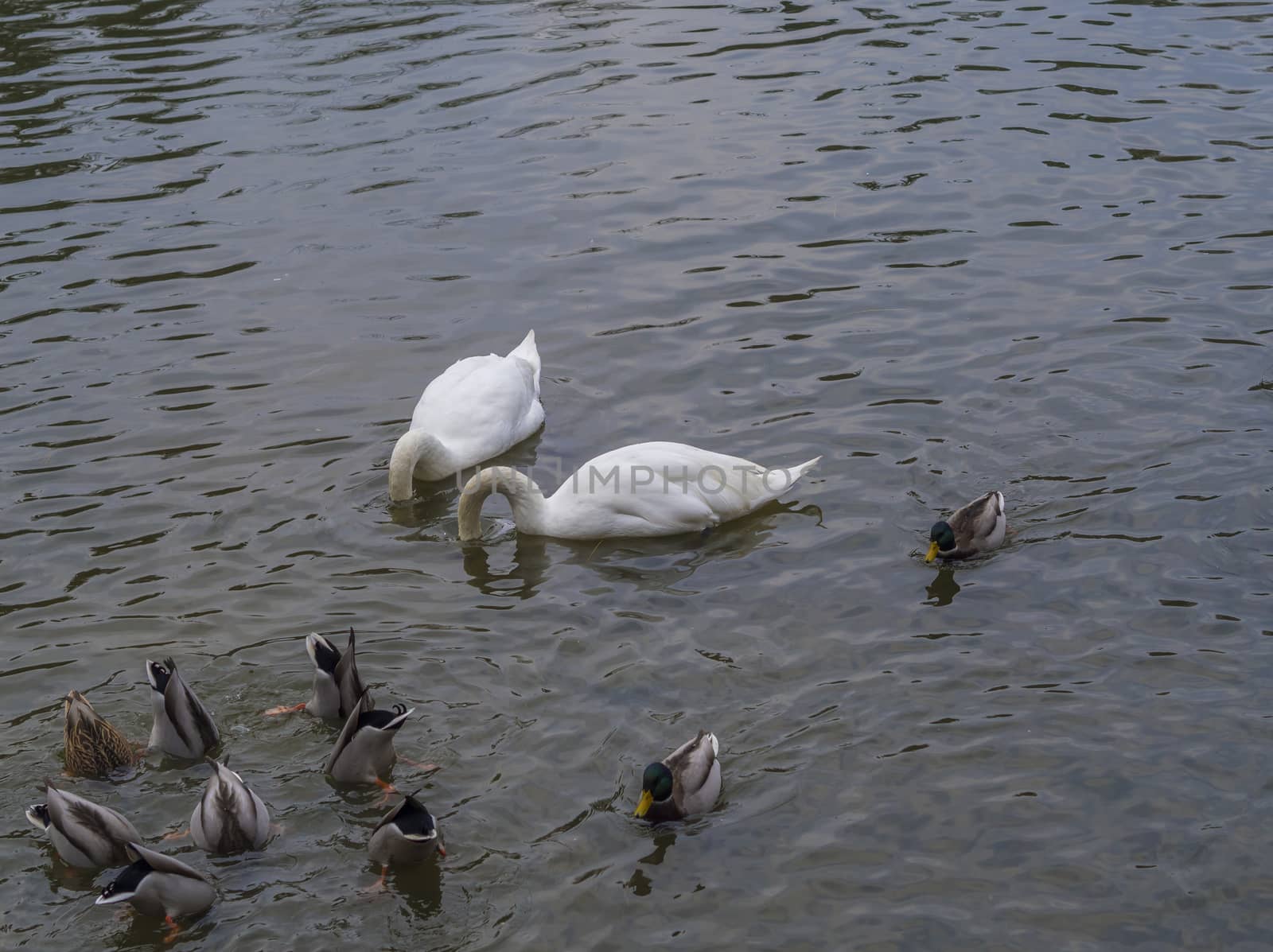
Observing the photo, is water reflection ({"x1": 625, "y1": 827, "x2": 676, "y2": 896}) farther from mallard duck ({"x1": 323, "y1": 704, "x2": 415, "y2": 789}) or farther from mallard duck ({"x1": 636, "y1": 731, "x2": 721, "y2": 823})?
mallard duck ({"x1": 323, "y1": 704, "x2": 415, "y2": 789})

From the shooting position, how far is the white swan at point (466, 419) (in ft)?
31.6

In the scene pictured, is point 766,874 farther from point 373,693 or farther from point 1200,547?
point 1200,547

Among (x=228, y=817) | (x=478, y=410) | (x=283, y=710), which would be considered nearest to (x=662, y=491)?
(x=478, y=410)

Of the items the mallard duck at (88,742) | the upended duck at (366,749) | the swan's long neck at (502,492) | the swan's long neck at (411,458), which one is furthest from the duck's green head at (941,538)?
the mallard duck at (88,742)

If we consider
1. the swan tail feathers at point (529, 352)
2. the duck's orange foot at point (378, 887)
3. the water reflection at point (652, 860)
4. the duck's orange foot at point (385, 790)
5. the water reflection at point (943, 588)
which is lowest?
the water reflection at point (652, 860)

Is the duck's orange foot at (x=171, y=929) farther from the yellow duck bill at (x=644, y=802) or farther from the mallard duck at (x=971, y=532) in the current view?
the mallard duck at (x=971, y=532)

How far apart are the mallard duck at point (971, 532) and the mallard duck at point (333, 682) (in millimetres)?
3486

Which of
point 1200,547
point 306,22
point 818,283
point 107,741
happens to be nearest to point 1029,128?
point 818,283

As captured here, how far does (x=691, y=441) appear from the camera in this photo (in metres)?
10.0

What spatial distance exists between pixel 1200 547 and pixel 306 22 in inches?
591

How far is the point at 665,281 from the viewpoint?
1237 centimetres

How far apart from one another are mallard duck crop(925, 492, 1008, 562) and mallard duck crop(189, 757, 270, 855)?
420 centimetres

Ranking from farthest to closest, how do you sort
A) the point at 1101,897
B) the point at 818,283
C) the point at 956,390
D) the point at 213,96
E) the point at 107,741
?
1. the point at 213,96
2. the point at 818,283
3. the point at 956,390
4. the point at 107,741
5. the point at 1101,897

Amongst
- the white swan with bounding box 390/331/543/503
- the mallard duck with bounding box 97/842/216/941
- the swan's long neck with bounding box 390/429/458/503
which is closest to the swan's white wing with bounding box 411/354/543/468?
the white swan with bounding box 390/331/543/503
